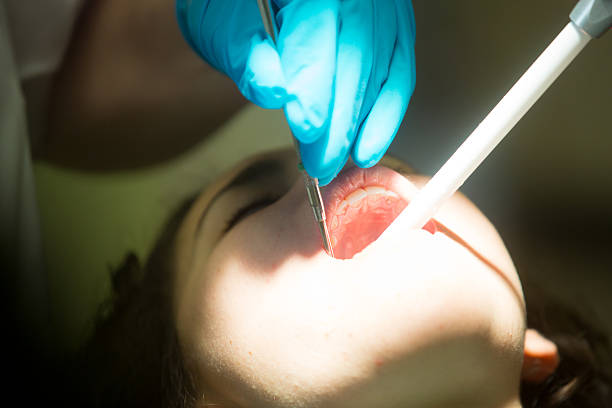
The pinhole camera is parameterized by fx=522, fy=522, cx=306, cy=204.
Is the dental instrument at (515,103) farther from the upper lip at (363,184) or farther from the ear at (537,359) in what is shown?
the ear at (537,359)

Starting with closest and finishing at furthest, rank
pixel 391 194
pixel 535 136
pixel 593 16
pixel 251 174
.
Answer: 1. pixel 593 16
2. pixel 391 194
3. pixel 251 174
4. pixel 535 136

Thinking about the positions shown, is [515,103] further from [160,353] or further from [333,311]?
[160,353]

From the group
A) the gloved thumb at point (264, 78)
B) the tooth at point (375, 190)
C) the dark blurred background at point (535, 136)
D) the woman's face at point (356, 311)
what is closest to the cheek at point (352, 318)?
the woman's face at point (356, 311)

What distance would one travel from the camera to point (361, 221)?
0.80 metres

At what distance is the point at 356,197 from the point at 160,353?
416 millimetres

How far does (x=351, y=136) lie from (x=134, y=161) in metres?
0.65

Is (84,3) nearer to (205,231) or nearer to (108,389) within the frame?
(205,231)

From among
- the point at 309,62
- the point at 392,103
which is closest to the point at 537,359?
the point at 392,103

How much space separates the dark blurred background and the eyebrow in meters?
0.52

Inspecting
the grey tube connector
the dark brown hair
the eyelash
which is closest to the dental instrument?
the grey tube connector

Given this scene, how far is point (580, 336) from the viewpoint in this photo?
103 cm

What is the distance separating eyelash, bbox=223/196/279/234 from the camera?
2.68 feet

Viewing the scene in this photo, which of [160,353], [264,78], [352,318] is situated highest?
[264,78]

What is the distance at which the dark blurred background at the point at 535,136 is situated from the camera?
1.09 meters
